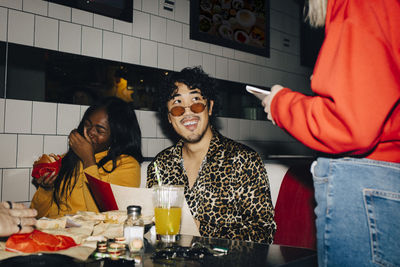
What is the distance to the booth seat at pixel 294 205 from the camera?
1772 millimetres

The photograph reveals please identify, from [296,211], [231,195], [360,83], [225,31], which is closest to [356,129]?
[360,83]

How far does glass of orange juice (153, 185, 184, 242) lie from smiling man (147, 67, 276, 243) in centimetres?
49

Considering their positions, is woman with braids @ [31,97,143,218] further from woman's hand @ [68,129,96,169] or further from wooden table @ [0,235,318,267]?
wooden table @ [0,235,318,267]

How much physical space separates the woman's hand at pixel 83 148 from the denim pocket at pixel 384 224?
1.71 m

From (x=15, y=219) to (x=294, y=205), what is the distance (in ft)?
4.63

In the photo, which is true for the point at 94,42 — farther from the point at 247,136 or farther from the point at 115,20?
the point at 247,136

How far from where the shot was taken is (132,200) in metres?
1.17

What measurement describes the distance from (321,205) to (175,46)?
8.36ft

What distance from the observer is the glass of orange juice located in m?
1.09

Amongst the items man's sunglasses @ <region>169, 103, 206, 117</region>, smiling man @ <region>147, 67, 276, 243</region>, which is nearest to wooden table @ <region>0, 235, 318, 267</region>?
smiling man @ <region>147, 67, 276, 243</region>

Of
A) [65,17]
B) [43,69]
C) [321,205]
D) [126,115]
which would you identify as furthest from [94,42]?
[321,205]

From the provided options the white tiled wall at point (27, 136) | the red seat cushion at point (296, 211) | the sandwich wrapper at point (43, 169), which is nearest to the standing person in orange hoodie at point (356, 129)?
the red seat cushion at point (296, 211)

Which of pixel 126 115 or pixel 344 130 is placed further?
pixel 126 115

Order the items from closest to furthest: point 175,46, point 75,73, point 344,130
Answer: point 344,130
point 75,73
point 175,46
